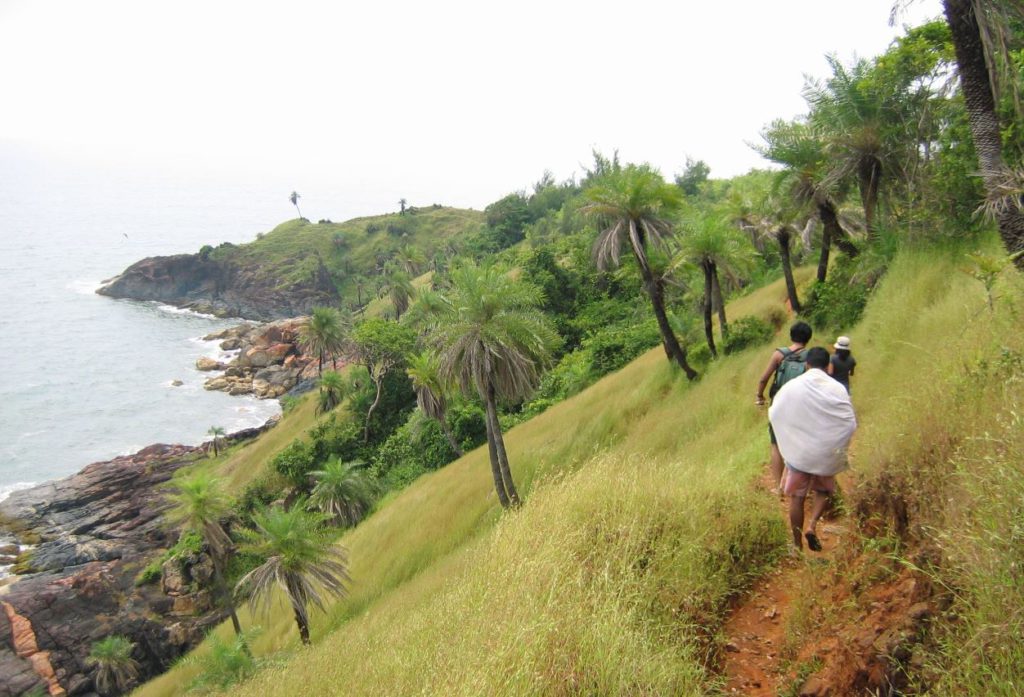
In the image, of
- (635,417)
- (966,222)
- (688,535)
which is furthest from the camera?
(635,417)

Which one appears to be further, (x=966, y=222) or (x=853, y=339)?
(x=853, y=339)

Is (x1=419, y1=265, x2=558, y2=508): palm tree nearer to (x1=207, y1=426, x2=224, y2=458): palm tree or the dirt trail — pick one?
the dirt trail

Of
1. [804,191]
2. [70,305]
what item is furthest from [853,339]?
[70,305]

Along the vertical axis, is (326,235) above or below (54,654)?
above

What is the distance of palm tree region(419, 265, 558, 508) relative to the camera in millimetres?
17078

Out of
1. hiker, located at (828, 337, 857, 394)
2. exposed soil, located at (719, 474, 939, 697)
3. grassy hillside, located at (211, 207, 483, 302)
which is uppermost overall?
grassy hillside, located at (211, 207, 483, 302)

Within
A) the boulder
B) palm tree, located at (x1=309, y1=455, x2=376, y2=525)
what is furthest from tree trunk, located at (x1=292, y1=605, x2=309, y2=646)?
the boulder

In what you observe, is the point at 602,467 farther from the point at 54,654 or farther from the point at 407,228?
the point at 407,228

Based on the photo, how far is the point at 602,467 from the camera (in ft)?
20.0

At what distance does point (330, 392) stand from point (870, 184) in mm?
45531

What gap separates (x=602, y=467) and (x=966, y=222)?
952 cm

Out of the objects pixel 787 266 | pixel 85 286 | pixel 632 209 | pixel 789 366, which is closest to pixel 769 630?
pixel 789 366

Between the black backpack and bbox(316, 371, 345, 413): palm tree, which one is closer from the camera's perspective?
the black backpack

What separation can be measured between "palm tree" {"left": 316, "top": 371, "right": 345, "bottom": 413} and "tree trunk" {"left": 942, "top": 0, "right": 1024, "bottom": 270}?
48340 millimetres
